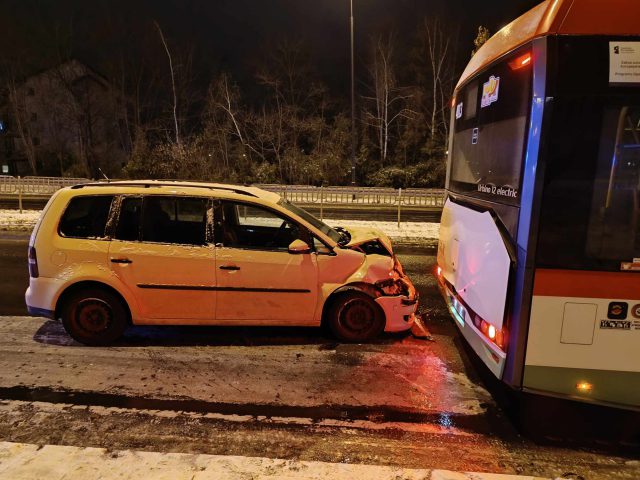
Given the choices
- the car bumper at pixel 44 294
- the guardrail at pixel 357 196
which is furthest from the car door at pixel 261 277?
the guardrail at pixel 357 196

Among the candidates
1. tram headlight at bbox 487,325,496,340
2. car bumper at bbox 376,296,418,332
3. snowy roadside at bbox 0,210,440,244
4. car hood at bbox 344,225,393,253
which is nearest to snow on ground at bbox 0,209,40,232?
snowy roadside at bbox 0,210,440,244

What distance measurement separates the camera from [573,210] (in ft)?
10.6

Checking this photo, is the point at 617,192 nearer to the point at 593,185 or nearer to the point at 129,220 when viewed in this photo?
the point at 593,185

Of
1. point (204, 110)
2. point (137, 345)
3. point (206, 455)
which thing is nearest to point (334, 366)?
point (206, 455)

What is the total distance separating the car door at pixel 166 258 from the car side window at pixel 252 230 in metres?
0.15

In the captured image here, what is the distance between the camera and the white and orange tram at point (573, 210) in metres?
3.12

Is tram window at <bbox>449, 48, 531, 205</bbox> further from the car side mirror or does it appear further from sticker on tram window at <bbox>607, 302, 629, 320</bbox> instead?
the car side mirror

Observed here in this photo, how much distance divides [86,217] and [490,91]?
424 cm

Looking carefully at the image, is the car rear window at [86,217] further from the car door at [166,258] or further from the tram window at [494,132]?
the tram window at [494,132]

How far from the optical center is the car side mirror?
16.1 feet

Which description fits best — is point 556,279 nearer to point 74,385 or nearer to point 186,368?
point 186,368

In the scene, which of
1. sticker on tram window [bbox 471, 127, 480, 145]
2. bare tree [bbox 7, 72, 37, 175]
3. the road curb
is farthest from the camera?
bare tree [bbox 7, 72, 37, 175]

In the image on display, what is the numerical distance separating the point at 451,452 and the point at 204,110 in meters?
36.5

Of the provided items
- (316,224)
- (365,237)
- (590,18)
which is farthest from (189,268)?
(590,18)
